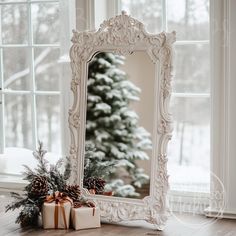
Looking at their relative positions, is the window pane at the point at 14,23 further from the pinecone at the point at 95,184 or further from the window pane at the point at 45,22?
the pinecone at the point at 95,184

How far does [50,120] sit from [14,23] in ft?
2.47

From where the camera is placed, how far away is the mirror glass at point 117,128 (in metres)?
3.88

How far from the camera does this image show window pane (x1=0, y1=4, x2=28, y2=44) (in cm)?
446

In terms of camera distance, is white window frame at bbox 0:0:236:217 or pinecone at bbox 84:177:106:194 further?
pinecone at bbox 84:177:106:194

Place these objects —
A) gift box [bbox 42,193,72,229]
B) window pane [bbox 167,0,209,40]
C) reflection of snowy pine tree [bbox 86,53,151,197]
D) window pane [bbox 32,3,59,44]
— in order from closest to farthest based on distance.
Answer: gift box [bbox 42,193,72,229] → window pane [bbox 167,0,209,40] → reflection of snowy pine tree [bbox 86,53,151,197] → window pane [bbox 32,3,59,44]

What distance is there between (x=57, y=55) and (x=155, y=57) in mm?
1046

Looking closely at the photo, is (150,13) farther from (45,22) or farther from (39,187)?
(39,187)

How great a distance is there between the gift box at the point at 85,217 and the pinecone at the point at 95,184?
22 centimetres

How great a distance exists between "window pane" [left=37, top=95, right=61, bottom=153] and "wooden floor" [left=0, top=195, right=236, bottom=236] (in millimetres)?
845

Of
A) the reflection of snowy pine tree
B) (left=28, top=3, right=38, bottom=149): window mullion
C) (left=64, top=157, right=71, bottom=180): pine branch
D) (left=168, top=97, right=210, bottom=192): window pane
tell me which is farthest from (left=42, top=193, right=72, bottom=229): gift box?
(left=28, top=3, right=38, bottom=149): window mullion

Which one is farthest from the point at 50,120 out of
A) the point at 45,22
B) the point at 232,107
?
the point at 232,107

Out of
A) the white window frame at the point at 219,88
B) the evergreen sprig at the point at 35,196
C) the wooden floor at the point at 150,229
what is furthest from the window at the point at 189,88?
the evergreen sprig at the point at 35,196

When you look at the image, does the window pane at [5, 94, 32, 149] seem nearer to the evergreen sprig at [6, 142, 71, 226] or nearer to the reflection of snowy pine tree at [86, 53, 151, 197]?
the reflection of snowy pine tree at [86, 53, 151, 197]

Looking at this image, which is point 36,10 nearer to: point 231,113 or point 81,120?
point 81,120
